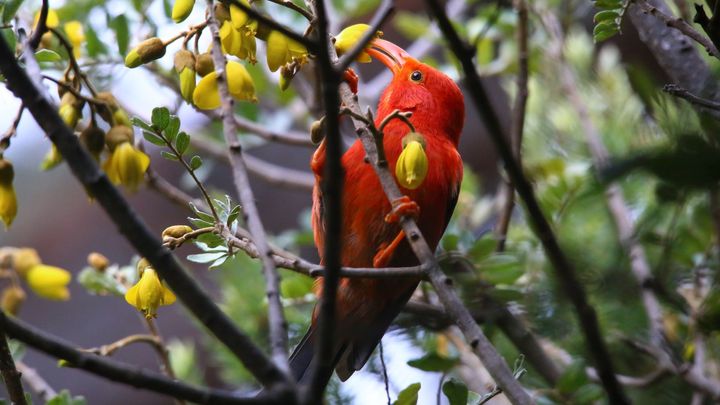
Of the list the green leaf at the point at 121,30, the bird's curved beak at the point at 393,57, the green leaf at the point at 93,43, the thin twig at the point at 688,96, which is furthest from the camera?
the bird's curved beak at the point at 393,57

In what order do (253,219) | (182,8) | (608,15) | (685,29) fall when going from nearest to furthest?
(253,219)
(685,29)
(182,8)
(608,15)

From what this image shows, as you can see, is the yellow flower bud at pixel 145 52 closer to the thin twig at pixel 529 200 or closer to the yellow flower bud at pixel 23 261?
the yellow flower bud at pixel 23 261

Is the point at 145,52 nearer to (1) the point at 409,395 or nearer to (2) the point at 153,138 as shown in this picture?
(2) the point at 153,138

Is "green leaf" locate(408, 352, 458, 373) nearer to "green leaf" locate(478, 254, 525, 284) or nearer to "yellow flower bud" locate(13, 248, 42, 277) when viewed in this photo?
"green leaf" locate(478, 254, 525, 284)

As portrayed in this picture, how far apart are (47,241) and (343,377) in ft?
18.3

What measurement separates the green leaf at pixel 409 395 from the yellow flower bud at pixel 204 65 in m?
0.79

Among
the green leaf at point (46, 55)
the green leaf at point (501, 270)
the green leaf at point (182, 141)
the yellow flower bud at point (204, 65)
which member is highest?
the green leaf at point (46, 55)

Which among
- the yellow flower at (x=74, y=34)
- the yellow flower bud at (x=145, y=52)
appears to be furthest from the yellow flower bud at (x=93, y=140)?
the yellow flower at (x=74, y=34)

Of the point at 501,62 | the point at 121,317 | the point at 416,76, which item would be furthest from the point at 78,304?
the point at 416,76

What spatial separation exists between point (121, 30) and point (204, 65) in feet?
2.94

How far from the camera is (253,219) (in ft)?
4.63

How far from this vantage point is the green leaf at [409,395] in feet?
5.98

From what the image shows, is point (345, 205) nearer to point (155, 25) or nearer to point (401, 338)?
point (401, 338)

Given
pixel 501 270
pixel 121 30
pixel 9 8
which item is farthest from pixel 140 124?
pixel 501 270
